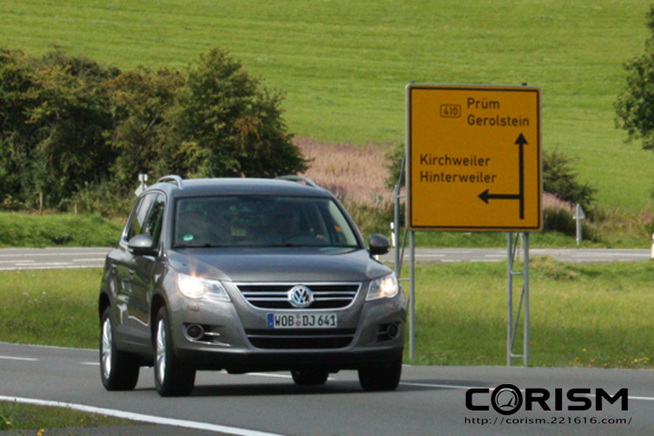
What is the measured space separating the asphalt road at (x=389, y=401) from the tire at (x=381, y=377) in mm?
178

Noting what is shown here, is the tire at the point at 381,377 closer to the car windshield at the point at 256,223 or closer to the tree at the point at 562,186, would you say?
the car windshield at the point at 256,223

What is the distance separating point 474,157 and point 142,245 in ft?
24.9

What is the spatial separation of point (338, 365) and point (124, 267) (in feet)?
9.28

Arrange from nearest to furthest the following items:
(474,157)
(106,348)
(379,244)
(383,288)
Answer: (383,288), (379,244), (106,348), (474,157)

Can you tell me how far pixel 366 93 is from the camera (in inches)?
3930

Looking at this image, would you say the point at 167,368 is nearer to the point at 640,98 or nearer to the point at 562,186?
the point at 640,98

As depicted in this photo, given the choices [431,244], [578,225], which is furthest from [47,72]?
[578,225]

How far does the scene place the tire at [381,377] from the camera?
1307 cm

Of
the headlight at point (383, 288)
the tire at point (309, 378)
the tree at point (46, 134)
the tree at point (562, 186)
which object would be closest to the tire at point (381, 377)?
the headlight at point (383, 288)

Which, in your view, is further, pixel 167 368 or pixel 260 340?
pixel 167 368

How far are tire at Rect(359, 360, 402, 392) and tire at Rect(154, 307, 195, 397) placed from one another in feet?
4.87

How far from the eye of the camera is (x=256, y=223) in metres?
13.3

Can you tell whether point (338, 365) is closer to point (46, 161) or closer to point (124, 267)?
point (124, 267)

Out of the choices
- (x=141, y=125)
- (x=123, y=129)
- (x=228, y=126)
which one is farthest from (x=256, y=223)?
(x=141, y=125)
